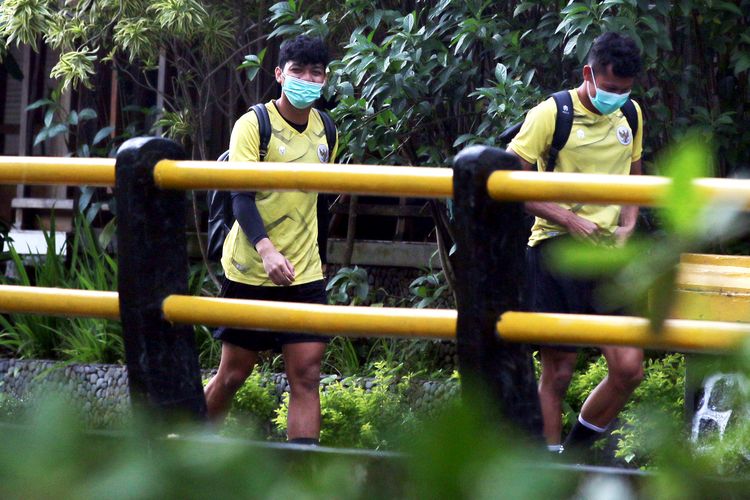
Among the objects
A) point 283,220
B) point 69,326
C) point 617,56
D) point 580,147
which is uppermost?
point 617,56

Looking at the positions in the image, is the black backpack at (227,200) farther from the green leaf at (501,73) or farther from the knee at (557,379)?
the green leaf at (501,73)

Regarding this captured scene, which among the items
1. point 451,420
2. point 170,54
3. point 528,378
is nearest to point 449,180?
point 528,378

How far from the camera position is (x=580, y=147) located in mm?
4285

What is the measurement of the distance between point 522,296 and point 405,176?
0.28m

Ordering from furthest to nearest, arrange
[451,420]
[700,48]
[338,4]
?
[338,4]
[700,48]
[451,420]

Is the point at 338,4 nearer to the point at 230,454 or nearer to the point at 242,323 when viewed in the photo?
the point at 242,323

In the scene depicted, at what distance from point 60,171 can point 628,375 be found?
263cm

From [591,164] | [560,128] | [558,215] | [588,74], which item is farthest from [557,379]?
[588,74]

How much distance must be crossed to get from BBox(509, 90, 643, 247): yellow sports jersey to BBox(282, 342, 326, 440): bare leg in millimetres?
972

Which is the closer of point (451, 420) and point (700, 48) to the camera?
point (451, 420)

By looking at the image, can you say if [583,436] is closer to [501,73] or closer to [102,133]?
[501,73]

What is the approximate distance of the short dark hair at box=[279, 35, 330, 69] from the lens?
456 cm

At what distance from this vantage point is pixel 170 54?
7945 millimetres

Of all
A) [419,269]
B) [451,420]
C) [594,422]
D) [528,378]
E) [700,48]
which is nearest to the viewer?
[451,420]
